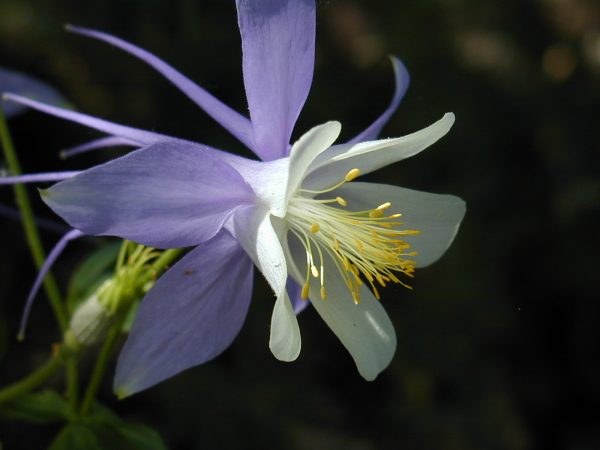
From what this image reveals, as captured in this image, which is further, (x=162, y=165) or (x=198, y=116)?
(x=198, y=116)

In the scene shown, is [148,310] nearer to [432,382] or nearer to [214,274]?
[214,274]

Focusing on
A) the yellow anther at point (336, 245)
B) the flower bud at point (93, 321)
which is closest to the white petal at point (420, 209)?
the yellow anther at point (336, 245)

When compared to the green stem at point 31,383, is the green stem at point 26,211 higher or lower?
higher

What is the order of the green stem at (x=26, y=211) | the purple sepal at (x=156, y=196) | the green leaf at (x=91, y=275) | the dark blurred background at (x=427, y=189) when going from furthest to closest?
1. the dark blurred background at (x=427, y=189)
2. the green leaf at (x=91, y=275)
3. the green stem at (x=26, y=211)
4. the purple sepal at (x=156, y=196)

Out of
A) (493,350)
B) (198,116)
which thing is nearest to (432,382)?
(493,350)

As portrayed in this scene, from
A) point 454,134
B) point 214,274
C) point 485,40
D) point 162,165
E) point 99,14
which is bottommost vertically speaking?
point 454,134

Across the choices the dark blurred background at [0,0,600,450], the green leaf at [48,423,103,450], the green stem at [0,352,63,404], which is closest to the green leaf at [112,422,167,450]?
the green leaf at [48,423,103,450]

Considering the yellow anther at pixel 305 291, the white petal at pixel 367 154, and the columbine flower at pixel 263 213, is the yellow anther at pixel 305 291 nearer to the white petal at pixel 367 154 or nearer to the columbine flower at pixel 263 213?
the columbine flower at pixel 263 213
